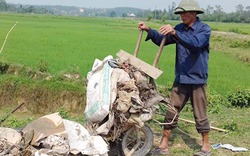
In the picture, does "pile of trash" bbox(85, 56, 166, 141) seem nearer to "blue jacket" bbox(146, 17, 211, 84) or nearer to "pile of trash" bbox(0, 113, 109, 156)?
"pile of trash" bbox(0, 113, 109, 156)

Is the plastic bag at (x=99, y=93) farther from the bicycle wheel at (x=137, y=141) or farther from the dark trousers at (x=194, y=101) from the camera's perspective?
the dark trousers at (x=194, y=101)

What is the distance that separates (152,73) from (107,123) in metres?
0.66

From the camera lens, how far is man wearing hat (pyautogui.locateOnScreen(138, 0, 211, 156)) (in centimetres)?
381

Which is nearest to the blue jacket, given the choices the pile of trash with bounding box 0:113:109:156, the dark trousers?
the dark trousers

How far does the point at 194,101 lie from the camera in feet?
13.9

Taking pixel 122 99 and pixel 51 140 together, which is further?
pixel 122 99

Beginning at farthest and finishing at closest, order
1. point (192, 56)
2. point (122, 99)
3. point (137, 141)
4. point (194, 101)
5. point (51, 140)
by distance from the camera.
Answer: point (194, 101)
point (192, 56)
point (137, 141)
point (122, 99)
point (51, 140)

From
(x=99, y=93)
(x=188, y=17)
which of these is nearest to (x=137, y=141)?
(x=99, y=93)

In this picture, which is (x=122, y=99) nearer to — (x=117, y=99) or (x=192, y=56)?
(x=117, y=99)

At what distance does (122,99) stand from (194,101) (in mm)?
1035

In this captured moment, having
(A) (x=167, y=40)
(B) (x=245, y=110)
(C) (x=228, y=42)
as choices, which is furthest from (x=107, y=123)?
(C) (x=228, y=42)

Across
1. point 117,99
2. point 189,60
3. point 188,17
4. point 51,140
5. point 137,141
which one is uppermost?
point 188,17

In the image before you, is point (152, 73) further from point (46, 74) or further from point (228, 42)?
point (228, 42)

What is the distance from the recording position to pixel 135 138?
3.97 meters
